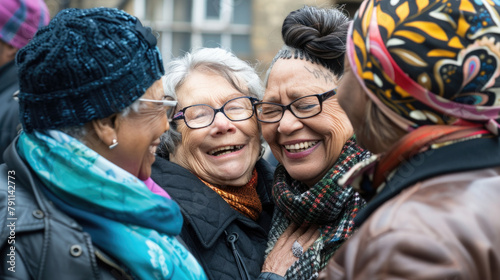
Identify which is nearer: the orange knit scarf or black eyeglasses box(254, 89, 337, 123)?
black eyeglasses box(254, 89, 337, 123)

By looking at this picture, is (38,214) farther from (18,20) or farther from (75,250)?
(18,20)

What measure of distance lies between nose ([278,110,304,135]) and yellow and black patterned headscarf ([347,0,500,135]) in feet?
3.88

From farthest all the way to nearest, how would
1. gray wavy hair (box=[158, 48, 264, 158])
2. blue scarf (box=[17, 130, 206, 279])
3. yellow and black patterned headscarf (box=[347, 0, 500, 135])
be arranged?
gray wavy hair (box=[158, 48, 264, 158]) < blue scarf (box=[17, 130, 206, 279]) < yellow and black patterned headscarf (box=[347, 0, 500, 135])

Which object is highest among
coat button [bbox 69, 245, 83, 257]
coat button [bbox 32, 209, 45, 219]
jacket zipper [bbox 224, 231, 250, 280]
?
coat button [bbox 32, 209, 45, 219]

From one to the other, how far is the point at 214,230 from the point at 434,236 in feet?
5.14

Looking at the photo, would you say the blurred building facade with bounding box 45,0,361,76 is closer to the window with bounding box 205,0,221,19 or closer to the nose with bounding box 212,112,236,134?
the window with bounding box 205,0,221,19

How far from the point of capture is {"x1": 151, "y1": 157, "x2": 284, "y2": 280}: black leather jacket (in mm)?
2771

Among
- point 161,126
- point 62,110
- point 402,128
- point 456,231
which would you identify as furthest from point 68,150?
point 456,231

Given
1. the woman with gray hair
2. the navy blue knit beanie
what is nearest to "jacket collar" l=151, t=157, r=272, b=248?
the woman with gray hair

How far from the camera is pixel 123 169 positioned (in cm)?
218

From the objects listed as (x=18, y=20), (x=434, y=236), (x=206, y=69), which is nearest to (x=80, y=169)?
(x=434, y=236)

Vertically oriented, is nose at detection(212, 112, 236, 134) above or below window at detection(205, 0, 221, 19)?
above

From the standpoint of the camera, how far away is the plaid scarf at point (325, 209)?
8.77ft

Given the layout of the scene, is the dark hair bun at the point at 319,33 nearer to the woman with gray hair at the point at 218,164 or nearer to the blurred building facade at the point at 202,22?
the woman with gray hair at the point at 218,164
